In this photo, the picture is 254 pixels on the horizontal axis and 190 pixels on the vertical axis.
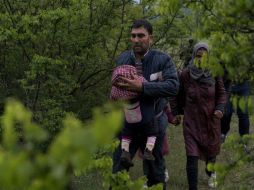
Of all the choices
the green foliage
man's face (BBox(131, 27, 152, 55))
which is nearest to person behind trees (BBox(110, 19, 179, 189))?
man's face (BBox(131, 27, 152, 55))

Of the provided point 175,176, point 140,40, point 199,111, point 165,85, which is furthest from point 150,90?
point 175,176

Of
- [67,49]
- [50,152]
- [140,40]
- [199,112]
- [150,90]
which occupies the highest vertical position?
[50,152]

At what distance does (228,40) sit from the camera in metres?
2.96

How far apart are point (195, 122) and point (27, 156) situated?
6.20m

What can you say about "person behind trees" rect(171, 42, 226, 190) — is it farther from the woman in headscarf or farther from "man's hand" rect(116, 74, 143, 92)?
"man's hand" rect(116, 74, 143, 92)

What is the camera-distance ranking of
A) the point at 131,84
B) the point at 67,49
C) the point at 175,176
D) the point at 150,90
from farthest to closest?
1. the point at 67,49
2. the point at 175,176
3. the point at 150,90
4. the point at 131,84

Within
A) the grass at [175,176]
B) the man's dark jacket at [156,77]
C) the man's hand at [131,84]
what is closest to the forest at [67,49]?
the grass at [175,176]

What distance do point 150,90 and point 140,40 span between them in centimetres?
63

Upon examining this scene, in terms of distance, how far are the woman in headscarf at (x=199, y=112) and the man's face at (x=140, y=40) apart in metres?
1.34

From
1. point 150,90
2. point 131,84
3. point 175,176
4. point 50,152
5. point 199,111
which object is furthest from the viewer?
point 175,176

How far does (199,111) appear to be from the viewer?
732cm

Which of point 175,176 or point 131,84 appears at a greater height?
point 131,84

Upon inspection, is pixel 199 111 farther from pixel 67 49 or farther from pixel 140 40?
pixel 67 49

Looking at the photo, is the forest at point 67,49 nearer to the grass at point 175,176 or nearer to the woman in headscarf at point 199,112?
the grass at point 175,176
